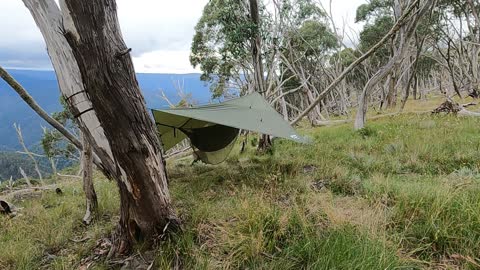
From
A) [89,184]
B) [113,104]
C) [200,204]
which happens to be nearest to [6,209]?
[89,184]

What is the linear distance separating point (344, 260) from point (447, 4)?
47.9ft

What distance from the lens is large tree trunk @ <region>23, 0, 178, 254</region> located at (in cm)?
170

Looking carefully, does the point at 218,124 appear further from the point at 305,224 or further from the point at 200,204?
the point at 305,224

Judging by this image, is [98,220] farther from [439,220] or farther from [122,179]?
[439,220]

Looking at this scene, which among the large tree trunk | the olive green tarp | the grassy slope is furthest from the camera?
the olive green tarp

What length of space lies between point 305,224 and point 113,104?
1.32 metres

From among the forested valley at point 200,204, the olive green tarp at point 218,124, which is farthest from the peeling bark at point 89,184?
the olive green tarp at point 218,124

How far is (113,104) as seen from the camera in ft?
5.97

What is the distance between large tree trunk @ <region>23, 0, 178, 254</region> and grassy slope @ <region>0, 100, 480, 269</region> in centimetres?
24

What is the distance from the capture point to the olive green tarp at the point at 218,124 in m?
3.59

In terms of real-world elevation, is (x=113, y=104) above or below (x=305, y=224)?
above

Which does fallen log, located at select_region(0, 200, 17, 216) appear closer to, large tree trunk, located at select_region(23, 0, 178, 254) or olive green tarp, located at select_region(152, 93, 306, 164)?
olive green tarp, located at select_region(152, 93, 306, 164)

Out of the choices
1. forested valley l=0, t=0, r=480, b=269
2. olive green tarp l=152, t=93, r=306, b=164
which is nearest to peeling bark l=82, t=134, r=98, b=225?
forested valley l=0, t=0, r=480, b=269

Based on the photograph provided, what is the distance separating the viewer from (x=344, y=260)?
170 centimetres
